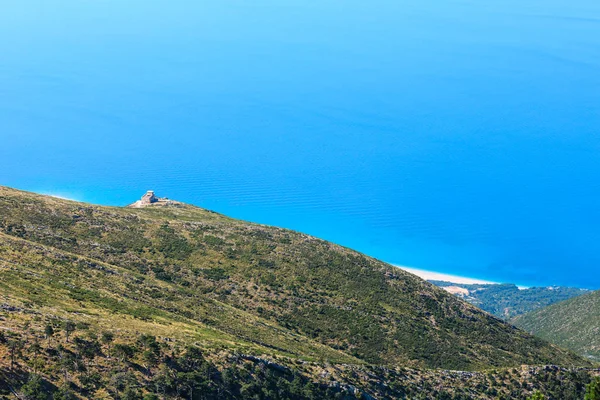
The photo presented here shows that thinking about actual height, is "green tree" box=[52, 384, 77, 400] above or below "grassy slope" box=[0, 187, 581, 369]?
below

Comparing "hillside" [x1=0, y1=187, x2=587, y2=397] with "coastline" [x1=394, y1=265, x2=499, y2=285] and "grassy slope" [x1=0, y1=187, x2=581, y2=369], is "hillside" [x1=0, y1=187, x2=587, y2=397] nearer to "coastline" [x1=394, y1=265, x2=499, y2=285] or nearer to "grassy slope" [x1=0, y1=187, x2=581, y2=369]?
"grassy slope" [x1=0, y1=187, x2=581, y2=369]

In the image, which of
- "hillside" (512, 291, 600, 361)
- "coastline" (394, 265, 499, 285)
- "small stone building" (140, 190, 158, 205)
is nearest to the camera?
"hillside" (512, 291, 600, 361)

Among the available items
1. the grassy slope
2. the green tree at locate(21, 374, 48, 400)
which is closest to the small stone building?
the grassy slope

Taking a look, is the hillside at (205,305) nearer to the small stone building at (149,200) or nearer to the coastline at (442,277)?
the small stone building at (149,200)

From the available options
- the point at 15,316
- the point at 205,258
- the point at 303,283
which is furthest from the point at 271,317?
the point at 15,316

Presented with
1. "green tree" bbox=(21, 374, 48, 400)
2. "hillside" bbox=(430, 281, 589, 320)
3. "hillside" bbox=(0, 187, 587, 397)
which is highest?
"hillside" bbox=(430, 281, 589, 320)

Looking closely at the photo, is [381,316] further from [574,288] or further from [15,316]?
[574,288]

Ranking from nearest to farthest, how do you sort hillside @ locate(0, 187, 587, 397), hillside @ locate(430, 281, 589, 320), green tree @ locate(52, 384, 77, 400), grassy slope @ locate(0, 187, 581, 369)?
green tree @ locate(52, 384, 77, 400), hillside @ locate(0, 187, 587, 397), grassy slope @ locate(0, 187, 581, 369), hillside @ locate(430, 281, 589, 320)
